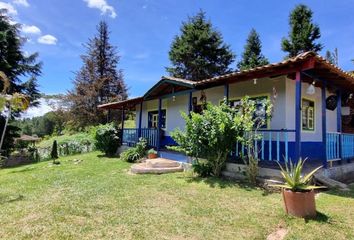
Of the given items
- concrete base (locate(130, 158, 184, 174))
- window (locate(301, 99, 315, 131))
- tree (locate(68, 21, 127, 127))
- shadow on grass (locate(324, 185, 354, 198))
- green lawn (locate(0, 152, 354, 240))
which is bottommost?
green lawn (locate(0, 152, 354, 240))

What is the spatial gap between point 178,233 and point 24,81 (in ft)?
79.3

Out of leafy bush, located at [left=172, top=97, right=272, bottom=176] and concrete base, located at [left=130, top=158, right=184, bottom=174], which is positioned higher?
leafy bush, located at [left=172, top=97, right=272, bottom=176]

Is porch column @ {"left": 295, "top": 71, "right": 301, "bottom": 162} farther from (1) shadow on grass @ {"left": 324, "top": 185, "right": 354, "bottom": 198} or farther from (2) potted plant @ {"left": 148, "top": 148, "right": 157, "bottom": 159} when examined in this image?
(2) potted plant @ {"left": 148, "top": 148, "right": 157, "bottom": 159}

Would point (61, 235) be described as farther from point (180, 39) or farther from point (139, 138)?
point (180, 39)

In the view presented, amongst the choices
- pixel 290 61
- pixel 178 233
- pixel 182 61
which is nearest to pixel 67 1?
pixel 290 61

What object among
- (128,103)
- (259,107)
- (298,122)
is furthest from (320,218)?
(128,103)

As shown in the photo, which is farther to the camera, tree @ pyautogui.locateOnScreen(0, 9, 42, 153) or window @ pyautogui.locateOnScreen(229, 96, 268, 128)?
tree @ pyautogui.locateOnScreen(0, 9, 42, 153)

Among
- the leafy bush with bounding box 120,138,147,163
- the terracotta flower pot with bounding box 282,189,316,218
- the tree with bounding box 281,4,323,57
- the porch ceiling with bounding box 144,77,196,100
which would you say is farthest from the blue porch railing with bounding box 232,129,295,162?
the tree with bounding box 281,4,323,57

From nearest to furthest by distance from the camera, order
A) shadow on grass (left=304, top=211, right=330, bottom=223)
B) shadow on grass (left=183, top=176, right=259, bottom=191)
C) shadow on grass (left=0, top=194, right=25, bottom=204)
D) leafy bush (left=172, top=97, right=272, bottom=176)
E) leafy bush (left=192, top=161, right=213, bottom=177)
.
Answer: shadow on grass (left=304, top=211, right=330, bottom=223) → shadow on grass (left=0, top=194, right=25, bottom=204) → shadow on grass (left=183, top=176, right=259, bottom=191) → leafy bush (left=172, top=97, right=272, bottom=176) → leafy bush (left=192, top=161, right=213, bottom=177)

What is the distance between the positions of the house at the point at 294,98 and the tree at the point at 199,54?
14813mm

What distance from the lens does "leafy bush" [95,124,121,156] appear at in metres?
14.6

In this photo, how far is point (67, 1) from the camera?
11.9 m

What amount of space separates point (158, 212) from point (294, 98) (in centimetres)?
630

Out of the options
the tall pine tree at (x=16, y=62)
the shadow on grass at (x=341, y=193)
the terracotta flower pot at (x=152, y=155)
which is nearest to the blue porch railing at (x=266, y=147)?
the shadow on grass at (x=341, y=193)
